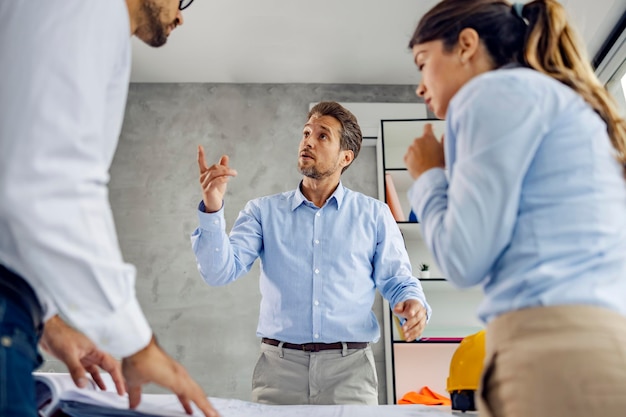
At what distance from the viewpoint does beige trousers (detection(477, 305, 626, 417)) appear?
2.23ft

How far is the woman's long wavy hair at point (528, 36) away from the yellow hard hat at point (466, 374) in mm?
595

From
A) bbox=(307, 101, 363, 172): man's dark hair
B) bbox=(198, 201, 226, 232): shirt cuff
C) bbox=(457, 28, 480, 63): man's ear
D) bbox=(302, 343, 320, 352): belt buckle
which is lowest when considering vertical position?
bbox=(302, 343, 320, 352): belt buckle

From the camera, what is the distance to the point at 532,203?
79 cm

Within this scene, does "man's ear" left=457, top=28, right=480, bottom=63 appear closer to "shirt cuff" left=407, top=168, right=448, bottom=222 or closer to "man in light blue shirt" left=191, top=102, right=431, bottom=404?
"shirt cuff" left=407, top=168, right=448, bottom=222

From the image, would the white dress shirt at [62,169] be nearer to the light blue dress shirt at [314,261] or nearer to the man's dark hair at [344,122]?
the light blue dress shirt at [314,261]

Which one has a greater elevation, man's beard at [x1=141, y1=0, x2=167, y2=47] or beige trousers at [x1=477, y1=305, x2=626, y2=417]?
man's beard at [x1=141, y1=0, x2=167, y2=47]

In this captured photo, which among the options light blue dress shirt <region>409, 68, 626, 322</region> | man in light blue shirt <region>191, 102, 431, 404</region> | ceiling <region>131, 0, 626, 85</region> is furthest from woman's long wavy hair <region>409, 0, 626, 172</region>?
ceiling <region>131, 0, 626, 85</region>

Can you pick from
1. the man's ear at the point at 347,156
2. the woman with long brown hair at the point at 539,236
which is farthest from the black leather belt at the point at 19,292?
the man's ear at the point at 347,156

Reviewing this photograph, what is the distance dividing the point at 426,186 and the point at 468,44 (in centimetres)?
27

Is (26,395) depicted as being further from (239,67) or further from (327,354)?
(239,67)

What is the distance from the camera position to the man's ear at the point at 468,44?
970 mm

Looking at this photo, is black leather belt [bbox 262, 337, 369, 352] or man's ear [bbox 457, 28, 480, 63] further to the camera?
black leather belt [bbox 262, 337, 369, 352]

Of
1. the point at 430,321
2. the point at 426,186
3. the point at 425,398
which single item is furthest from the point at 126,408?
the point at 430,321

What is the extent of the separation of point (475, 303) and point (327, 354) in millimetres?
1659
